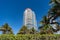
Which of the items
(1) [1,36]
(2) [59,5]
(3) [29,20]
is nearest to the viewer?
(1) [1,36]

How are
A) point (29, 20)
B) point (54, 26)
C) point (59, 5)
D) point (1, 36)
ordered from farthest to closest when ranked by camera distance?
point (29, 20)
point (54, 26)
point (59, 5)
point (1, 36)

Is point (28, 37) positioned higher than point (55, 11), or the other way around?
point (55, 11)

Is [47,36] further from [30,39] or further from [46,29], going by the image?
[46,29]

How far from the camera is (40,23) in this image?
3597 centimetres

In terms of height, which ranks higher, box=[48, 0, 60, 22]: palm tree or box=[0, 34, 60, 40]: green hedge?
box=[48, 0, 60, 22]: palm tree

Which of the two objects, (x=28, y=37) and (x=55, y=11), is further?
(x=55, y=11)

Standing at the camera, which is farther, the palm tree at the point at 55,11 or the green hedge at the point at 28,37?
the palm tree at the point at 55,11

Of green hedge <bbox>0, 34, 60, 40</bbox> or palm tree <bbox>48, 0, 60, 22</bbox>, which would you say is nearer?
green hedge <bbox>0, 34, 60, 40</bbox>

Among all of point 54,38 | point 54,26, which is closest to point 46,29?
point 54,26

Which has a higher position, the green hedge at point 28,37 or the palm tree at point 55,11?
the palm tree at point 55,11

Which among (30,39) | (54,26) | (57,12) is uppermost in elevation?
(57,12)

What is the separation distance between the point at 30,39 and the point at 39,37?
1.03 meters

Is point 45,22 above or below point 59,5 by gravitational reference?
below

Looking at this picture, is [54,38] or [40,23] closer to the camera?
[54,38]
